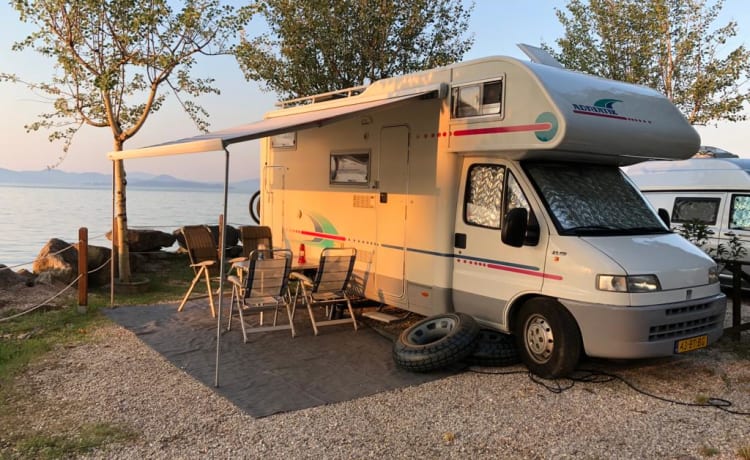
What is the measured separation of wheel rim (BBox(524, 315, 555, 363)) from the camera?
5414mm

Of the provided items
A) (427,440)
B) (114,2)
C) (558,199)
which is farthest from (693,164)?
(114,2)

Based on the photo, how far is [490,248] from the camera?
19.4 feet

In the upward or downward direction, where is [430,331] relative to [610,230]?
downward

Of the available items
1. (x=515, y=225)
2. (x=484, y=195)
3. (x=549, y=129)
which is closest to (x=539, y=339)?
(x=515, y=225)

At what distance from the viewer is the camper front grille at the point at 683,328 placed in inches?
→ 200

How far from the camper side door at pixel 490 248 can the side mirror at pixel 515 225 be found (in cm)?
12

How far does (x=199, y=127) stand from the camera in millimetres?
11086

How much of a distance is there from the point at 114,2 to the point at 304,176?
4.08m

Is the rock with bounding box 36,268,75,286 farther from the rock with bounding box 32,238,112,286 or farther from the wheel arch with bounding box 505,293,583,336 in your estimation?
the wheel arch with bounding box 505,293,583,336

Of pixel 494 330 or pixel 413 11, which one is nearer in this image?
pixel 494 330

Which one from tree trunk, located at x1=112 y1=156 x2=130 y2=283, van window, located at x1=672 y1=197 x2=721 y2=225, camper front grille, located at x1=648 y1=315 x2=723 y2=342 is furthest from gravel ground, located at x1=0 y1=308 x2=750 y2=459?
van window, located at x1=672 y1=197 x2=721 y2=225

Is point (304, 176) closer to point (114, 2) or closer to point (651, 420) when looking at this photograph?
point (114, 2)

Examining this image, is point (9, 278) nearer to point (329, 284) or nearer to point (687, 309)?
point (329, 284)

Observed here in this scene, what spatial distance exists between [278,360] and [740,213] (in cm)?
794
